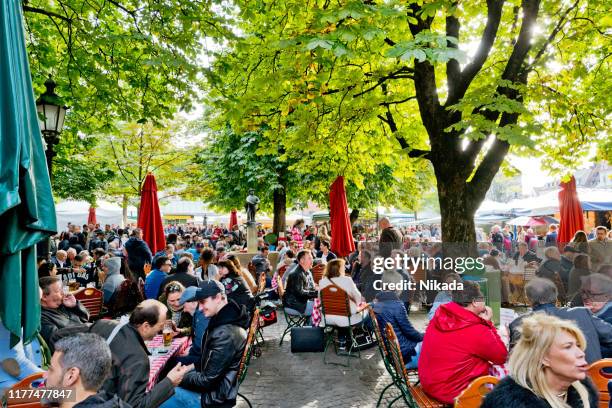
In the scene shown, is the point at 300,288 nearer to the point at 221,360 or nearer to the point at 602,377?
the point at 221,360

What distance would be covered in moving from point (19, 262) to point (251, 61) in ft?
22.4

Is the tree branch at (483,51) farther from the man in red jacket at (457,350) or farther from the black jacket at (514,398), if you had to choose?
the black jacket at (514,398)

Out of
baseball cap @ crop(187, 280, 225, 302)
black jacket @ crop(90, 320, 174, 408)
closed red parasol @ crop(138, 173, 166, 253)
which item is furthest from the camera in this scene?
closed red parasol @ crop(138, 173, 166, 253)

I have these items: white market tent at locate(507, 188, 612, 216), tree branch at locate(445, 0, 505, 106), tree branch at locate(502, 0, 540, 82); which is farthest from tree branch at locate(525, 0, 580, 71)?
white market tent at locate(507, 188, 612, 216)

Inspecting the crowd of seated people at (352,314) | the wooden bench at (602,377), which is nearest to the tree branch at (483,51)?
the crowd of seated people at (352,314)

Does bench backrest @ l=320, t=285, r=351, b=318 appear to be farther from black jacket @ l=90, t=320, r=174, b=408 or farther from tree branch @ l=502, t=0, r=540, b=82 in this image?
tree branch @ l=502, t=0, r=540, b=82

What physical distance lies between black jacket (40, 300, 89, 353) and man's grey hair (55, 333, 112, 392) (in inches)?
83.8

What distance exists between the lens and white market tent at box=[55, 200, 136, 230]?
2822cm

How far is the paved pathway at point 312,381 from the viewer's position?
533 cm

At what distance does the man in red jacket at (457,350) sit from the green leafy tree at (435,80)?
2.54 metres

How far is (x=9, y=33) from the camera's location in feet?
7.45

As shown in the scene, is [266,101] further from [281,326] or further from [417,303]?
[417,303]

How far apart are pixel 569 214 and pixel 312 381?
8346 mm

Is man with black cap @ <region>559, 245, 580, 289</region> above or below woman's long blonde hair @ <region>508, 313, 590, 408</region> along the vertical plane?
below
